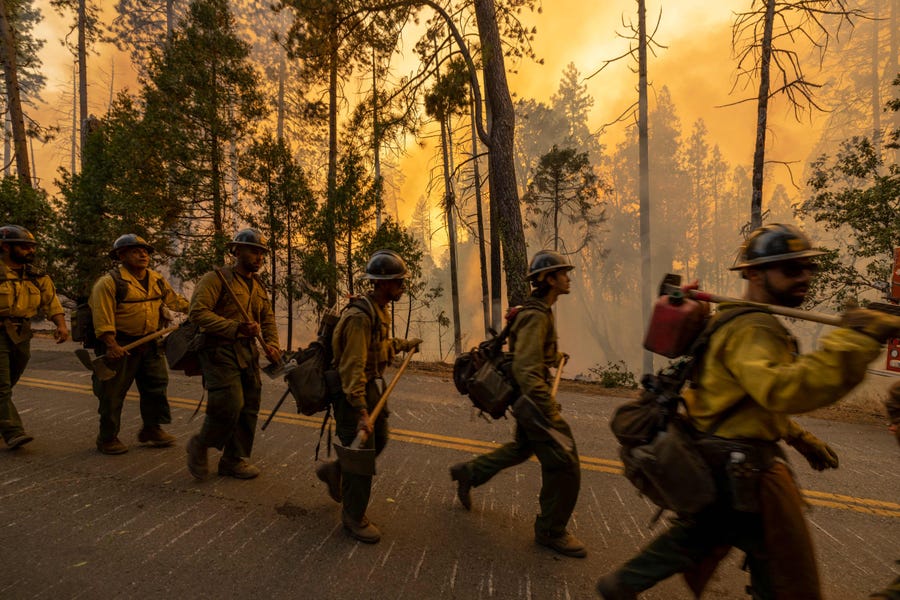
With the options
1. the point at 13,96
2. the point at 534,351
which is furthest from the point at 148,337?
the point at 13,96

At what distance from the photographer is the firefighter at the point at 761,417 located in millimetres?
1520

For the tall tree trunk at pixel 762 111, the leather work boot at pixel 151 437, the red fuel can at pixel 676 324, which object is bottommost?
the leather work boot at pixel 151 437

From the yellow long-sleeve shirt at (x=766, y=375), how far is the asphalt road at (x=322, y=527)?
4.39 ft

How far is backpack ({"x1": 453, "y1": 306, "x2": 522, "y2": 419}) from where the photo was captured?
3.14 metres

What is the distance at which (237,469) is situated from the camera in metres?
3.91

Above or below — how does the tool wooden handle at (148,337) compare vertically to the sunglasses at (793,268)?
below

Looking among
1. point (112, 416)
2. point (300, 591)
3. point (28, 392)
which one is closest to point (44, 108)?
point (28, 392)

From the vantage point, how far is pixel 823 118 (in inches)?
2072

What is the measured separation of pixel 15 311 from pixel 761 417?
6.33 m

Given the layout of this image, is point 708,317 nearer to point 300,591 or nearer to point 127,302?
point 300,591

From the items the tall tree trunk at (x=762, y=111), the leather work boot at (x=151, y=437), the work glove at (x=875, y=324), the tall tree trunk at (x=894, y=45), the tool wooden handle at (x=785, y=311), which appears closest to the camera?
the work glove at (x=875, y=324)

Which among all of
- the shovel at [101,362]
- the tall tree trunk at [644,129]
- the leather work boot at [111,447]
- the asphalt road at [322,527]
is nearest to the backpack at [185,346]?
the shovel at [101,362]

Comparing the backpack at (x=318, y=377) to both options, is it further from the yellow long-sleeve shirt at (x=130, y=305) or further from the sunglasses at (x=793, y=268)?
the sunglasses at (x=793, y=268)

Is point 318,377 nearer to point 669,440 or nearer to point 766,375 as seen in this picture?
point 669,440
